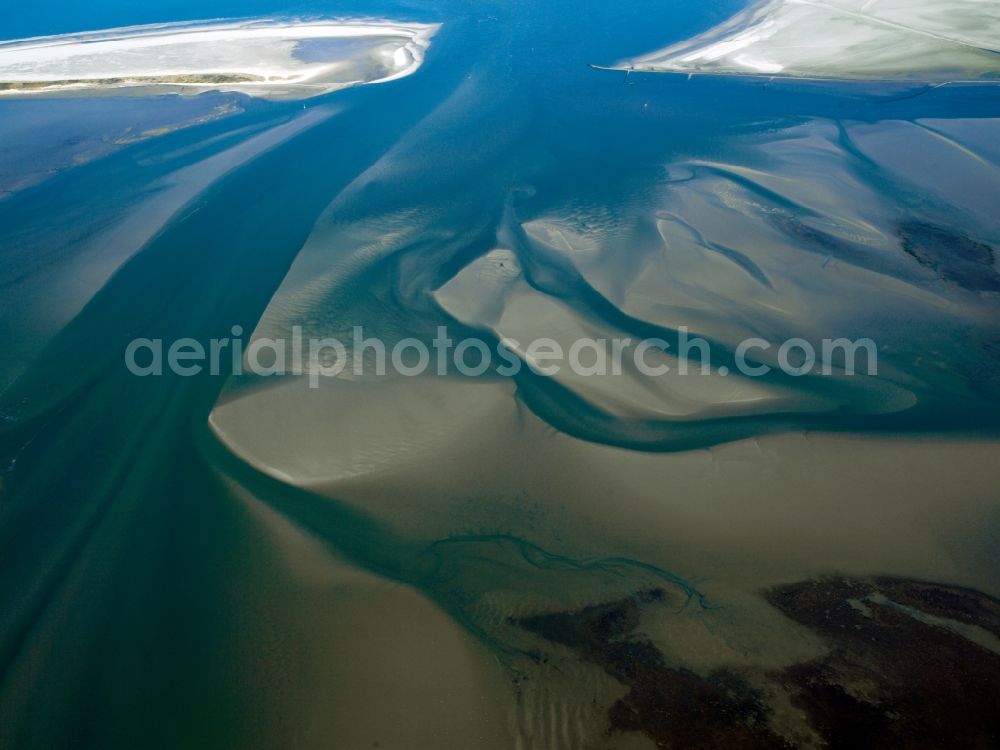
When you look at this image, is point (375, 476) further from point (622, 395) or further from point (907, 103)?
point (907, 103)

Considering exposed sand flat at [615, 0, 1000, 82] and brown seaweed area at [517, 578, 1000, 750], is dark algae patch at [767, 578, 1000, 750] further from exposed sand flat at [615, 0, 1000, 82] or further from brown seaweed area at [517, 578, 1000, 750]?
exposed sand flat at [615, 0, 1000, 82]

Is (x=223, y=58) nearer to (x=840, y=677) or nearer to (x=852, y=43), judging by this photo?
(x=852, y=43)

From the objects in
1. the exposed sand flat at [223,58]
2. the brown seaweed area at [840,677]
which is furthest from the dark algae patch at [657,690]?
the exposed sand flat at [223,58]

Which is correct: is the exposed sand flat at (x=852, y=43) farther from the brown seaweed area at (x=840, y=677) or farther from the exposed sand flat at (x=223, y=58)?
the brown seaweed area at (x=840, y=677)

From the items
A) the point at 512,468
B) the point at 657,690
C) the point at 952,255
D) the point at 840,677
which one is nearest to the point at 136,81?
the point at 512,468

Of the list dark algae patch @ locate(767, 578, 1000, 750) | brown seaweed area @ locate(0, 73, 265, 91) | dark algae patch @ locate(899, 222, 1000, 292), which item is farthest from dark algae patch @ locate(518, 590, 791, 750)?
brown seaweed area @ locate(0, 73, 265, 91)

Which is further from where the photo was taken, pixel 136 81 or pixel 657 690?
pixel 136 81
